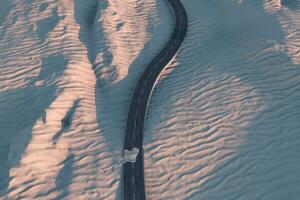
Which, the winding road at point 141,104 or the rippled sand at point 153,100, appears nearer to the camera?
the rippled sand at point 153,100

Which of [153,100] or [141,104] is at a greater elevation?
[141,104]

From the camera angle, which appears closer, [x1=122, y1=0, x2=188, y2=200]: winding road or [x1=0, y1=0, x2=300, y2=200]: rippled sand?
[x1=0, y1=0, x2=300, y2=200]: rippled sand

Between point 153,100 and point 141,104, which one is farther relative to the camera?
point 153,100

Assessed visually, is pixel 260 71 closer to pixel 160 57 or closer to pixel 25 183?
pixel 160 57
